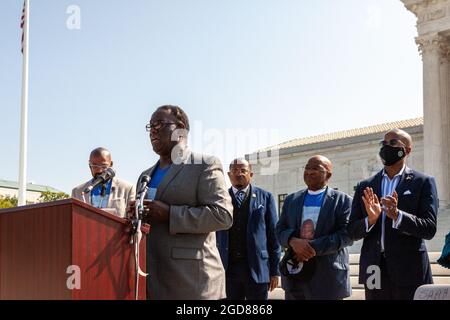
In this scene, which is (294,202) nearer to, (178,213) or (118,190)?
(118,190)

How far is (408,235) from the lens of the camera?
496 centimetres

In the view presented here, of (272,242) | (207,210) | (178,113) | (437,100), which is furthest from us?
(437,100)

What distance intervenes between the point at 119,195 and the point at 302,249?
1.60 metres

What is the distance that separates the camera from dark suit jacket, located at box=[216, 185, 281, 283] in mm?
6473

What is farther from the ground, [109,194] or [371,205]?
[109,194]

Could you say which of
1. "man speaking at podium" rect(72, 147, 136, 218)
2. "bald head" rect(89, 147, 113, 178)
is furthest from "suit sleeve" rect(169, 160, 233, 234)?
"bald head" rect(89, 147, 113, 178)

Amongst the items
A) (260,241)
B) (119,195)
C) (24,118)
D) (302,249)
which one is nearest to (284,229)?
(302,249)

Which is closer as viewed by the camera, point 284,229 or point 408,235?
point 408,235

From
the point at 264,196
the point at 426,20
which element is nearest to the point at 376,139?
the point at 426,20

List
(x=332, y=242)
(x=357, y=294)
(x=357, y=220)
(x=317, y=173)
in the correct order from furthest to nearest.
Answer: (x=357, y=294), (x=317, y=173), (x=332, y=242), (x=357, y=220)

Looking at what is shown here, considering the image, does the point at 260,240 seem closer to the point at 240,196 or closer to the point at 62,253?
the point at 240,196
